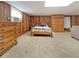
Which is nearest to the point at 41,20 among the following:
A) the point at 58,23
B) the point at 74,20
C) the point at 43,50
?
the point at 58,23

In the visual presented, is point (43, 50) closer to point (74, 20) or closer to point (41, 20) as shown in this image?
point (41, 20)

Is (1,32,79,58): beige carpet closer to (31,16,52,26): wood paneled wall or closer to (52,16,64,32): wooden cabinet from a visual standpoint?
(52,16,64,32): wooden cabinet

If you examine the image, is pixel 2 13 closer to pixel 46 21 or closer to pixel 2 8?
pixel 2 8

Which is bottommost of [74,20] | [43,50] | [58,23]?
[43,50]

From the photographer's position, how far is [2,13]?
489 cm

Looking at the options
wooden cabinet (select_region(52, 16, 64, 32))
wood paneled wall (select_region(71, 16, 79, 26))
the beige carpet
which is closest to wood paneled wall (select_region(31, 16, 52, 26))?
wooden cabinet (select_region(52, 16, 64, 32))

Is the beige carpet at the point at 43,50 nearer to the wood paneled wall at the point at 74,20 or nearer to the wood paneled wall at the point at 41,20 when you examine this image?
the wood paneled wall at the point at 74,20

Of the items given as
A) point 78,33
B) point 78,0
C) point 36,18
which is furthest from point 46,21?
point 78,0

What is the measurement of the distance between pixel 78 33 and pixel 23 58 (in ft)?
13.5

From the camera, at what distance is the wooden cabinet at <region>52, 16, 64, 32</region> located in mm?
→ 11836

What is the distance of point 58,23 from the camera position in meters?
11.9

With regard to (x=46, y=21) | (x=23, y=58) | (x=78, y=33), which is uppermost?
(x=46, y=21)

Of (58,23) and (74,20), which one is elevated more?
(74,20)

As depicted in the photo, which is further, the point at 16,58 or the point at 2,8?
the point at 2,8
